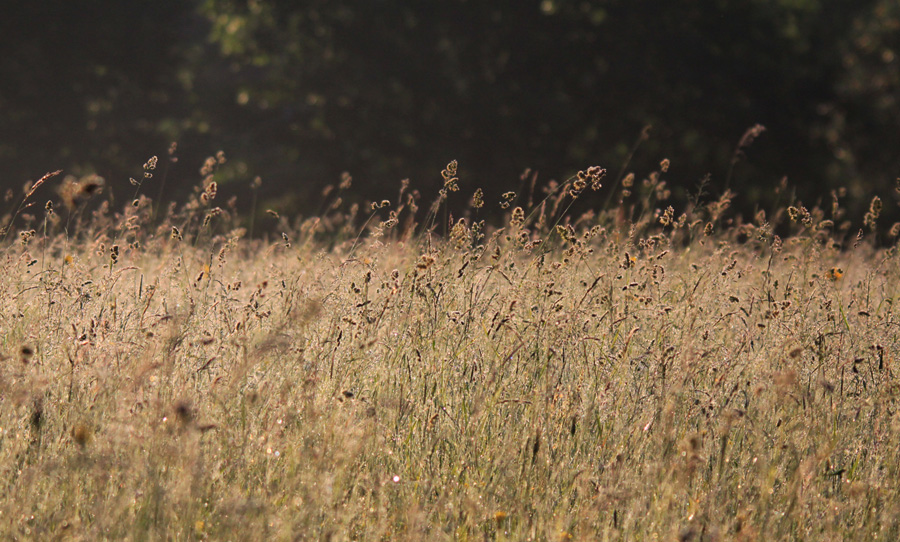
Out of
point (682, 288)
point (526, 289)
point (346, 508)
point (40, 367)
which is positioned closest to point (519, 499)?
point (346, 508)

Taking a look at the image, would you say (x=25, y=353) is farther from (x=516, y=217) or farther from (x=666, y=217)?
(x=666, y=217)

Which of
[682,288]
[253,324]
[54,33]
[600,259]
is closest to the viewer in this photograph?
[253,324]

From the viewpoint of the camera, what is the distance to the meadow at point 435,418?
1.87 meters

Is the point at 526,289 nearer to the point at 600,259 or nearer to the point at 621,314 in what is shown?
the point at 621,314

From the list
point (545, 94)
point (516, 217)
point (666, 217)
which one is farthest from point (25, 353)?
point (545, 94)

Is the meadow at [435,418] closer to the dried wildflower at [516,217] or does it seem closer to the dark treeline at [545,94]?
the dried wildflower at [516,217]

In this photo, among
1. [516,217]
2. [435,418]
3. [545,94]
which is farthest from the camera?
[545,94]

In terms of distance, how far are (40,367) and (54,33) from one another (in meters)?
8.79

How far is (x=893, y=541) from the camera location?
6.68 ft

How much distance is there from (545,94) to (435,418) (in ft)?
23.7

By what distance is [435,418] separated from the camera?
220 centimetres

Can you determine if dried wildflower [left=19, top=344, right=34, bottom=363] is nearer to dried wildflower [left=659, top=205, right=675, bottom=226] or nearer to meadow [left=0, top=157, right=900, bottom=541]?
meadow [left=0, top=157, right=900, bottom=541]

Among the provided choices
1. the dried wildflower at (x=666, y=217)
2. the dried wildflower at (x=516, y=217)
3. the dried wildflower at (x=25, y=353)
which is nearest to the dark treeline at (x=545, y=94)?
the dried wildflower at (x=666, y=217)

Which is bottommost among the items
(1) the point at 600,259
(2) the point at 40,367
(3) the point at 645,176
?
(2) the point at 40,367
